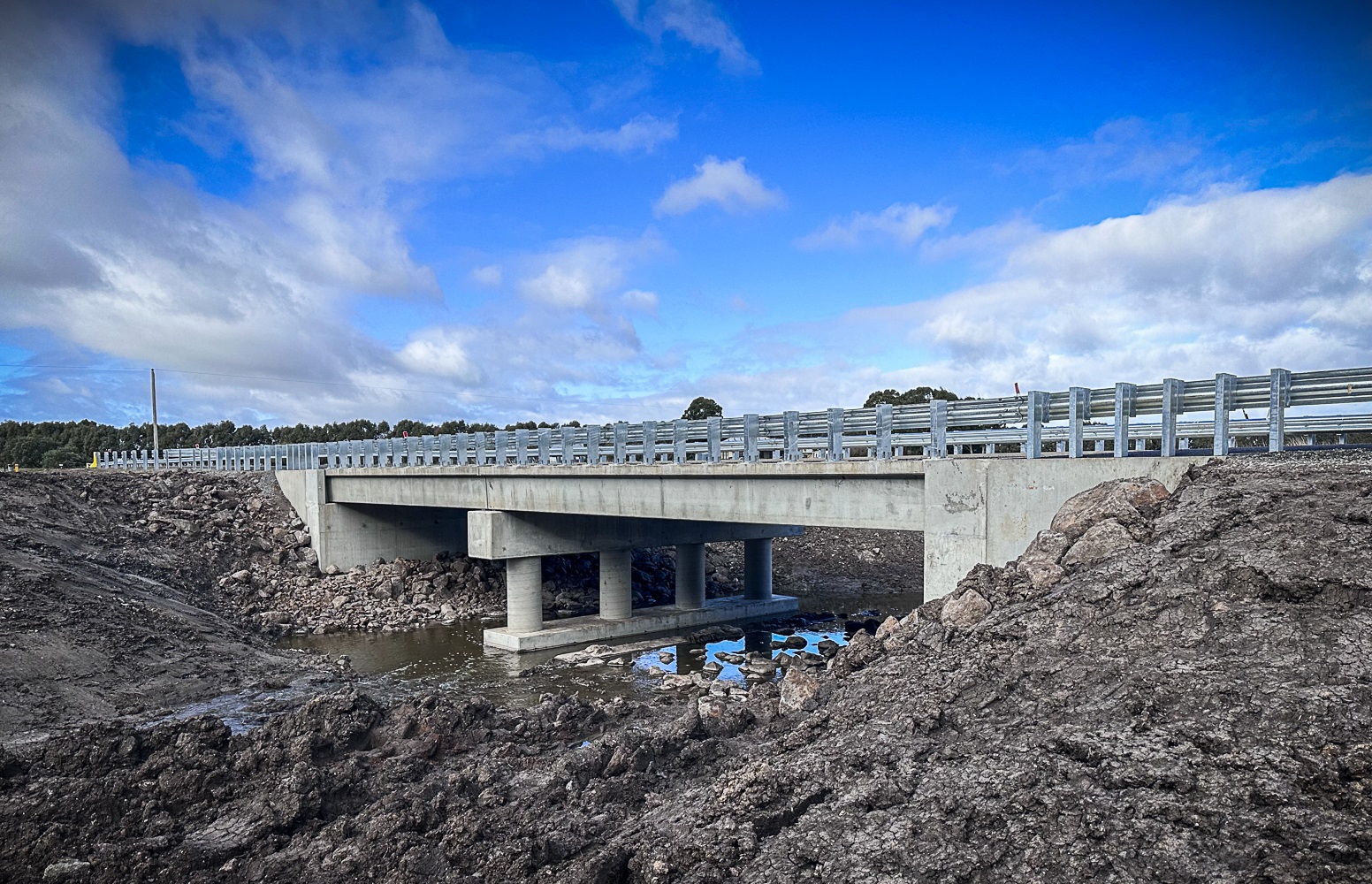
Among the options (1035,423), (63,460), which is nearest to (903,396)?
(1035,423)

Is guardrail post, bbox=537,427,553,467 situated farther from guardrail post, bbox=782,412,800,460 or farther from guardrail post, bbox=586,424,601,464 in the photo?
guardrail post, bbox=782,412,800,460

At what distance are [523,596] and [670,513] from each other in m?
6.97

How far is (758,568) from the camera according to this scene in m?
31.2

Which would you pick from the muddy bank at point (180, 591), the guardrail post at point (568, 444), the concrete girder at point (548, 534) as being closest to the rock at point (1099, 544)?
the concrete girder at point (548, 534)

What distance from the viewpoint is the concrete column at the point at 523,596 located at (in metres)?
26.4

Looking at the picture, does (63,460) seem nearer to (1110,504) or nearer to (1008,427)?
(1008,427)

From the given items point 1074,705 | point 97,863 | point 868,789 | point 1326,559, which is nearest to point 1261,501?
point 1326,559

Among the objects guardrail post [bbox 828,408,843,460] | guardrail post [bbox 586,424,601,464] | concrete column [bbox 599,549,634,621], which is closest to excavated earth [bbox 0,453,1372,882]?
guardrail post [bbox 828,408,843,460]

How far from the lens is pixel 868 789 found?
7.97 m

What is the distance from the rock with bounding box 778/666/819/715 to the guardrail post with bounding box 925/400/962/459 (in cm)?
501

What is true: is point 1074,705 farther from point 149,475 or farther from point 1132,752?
point 149,475

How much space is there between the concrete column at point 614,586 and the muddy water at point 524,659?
1232mm

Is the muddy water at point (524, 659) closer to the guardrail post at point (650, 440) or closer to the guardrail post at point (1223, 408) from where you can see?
the guardrail post at point (650, 440)

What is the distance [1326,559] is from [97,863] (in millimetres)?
13436
